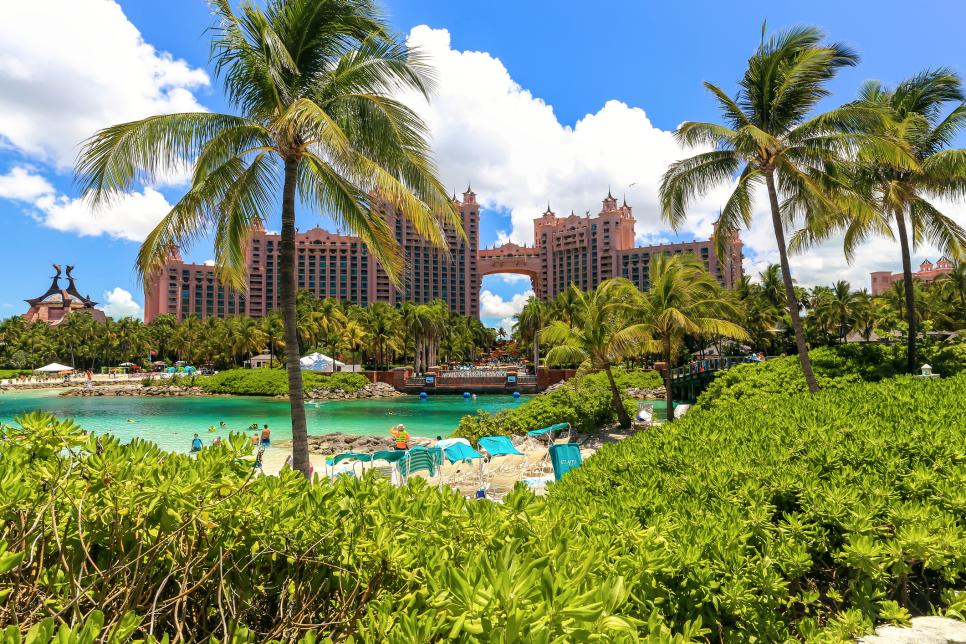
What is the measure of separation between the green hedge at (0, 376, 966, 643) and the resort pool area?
2300 cm

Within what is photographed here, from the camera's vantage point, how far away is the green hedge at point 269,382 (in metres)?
53.2

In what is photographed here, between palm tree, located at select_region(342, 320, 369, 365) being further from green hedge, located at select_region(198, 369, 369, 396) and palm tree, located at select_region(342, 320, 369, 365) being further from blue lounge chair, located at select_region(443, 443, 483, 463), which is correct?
blue lounge chair, located at select_region(443, 443, 483, 463)

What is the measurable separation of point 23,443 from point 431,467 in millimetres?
10440

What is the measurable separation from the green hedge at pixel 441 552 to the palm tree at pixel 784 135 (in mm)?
11930

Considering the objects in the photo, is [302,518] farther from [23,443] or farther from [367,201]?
[367,201]

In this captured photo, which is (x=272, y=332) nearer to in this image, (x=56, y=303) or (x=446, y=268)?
(x=446, y=268)

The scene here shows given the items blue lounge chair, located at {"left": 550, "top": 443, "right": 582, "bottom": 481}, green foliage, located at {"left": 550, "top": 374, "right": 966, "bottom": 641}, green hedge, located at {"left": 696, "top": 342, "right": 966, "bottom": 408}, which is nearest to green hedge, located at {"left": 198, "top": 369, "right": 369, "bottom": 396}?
green hedge, located at {"left": 696, "top": 342, "right": 966, "bottom": 408}

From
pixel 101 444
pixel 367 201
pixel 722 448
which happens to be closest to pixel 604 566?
pixel 101 444

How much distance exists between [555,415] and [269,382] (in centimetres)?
4238

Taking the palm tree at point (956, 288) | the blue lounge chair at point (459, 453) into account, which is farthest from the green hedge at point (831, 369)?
the palm tree at point (956, 288)

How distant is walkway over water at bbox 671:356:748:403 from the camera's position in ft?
82.7

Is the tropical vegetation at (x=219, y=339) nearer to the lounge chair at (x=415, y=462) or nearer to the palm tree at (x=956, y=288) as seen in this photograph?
the lounge chair at (x=415, y=462)

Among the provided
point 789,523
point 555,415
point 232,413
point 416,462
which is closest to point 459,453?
point 416,462

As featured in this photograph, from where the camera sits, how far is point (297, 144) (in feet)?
28.0
